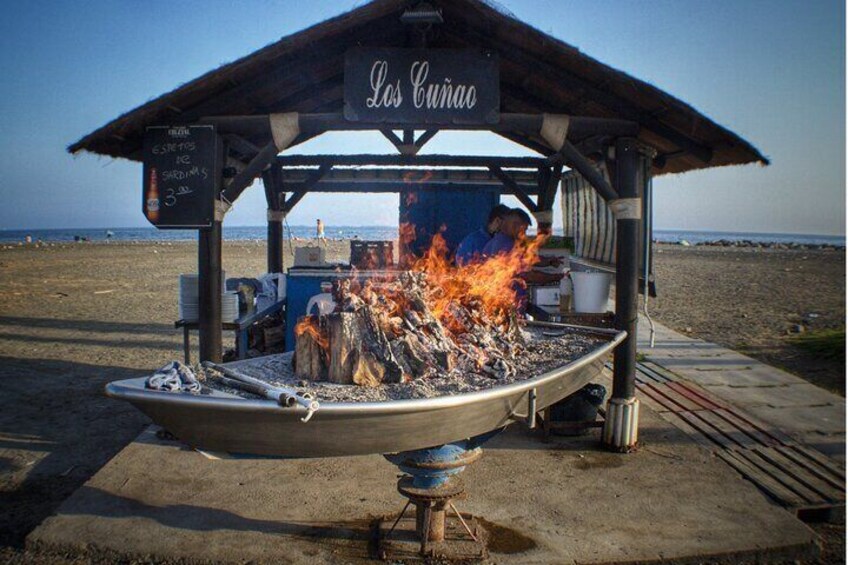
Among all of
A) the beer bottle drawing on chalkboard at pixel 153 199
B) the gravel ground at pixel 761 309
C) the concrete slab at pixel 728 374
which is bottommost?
the concrete slab at pixel 728 374

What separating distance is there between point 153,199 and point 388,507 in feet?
11.8

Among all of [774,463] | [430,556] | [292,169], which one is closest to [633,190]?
[774,463]

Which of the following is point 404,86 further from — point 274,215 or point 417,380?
point 274,215

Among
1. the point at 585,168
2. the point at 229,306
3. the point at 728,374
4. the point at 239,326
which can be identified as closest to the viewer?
the point at 585,168

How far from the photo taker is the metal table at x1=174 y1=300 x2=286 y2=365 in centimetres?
660

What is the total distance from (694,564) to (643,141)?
4.14m

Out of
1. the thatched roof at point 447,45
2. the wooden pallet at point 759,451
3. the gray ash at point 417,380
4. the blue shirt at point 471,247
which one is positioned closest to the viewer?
the gray ash at point 417,380

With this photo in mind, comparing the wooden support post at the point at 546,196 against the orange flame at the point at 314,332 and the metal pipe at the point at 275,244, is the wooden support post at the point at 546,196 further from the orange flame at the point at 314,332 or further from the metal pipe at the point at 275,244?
the orange flame at the point at 314,332

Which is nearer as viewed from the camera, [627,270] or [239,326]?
[627,270]

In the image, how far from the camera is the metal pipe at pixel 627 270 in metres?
5.67

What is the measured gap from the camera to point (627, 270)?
5.77m

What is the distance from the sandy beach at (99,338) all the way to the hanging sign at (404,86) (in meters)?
4.30

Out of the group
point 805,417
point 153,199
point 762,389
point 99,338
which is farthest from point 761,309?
point 99,338

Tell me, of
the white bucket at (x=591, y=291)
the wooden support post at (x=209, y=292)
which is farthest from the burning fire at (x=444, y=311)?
the wooden support post at (x=209, y=292)
